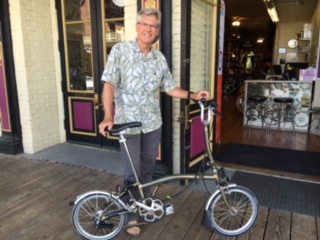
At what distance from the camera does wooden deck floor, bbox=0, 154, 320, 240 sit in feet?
7.25

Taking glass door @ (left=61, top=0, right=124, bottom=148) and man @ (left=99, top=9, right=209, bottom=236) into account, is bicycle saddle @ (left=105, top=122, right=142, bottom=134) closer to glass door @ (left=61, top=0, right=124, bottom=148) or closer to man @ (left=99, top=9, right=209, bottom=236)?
man @ (left=99, top=9, right=209, bottom=236)

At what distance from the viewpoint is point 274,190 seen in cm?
292

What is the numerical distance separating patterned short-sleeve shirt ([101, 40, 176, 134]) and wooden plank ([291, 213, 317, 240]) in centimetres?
132

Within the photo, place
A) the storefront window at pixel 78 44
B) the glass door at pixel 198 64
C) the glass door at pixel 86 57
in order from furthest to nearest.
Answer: the storefront window at pixel 78 44 < the glass door at pixel 86 57 < the glass door at pixel 198 64

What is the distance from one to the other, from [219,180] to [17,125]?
306 cm

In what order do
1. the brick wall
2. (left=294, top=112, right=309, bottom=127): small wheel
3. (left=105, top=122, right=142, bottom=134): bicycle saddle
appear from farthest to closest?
(left=294, top=112, right=309, bottom=127): small wheel → the brick wall → (left=105, top=122, right=142, bottom=134): bicycle saddle

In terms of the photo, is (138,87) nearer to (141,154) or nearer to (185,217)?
(141,154)

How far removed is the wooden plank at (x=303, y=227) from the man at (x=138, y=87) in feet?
4.00

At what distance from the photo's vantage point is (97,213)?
204 cm

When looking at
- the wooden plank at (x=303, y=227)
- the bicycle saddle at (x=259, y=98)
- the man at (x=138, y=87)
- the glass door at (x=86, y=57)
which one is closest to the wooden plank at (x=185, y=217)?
the man at (x=138, y=87)

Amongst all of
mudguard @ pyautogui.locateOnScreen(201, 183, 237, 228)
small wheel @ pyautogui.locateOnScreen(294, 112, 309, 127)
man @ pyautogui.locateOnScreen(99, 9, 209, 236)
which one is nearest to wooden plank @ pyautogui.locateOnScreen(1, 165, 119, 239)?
man @ pyautogui.locateOnScreen(99, 9, 209, 236)

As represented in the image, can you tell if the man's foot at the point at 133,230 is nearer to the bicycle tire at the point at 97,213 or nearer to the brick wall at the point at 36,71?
the bicycle tire at the point at 97,213

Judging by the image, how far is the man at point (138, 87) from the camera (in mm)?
1906

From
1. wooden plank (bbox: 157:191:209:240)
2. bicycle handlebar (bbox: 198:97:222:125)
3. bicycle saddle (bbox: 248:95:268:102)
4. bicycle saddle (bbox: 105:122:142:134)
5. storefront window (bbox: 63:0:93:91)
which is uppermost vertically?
storefront window (bbox: 63:0:93:91)
